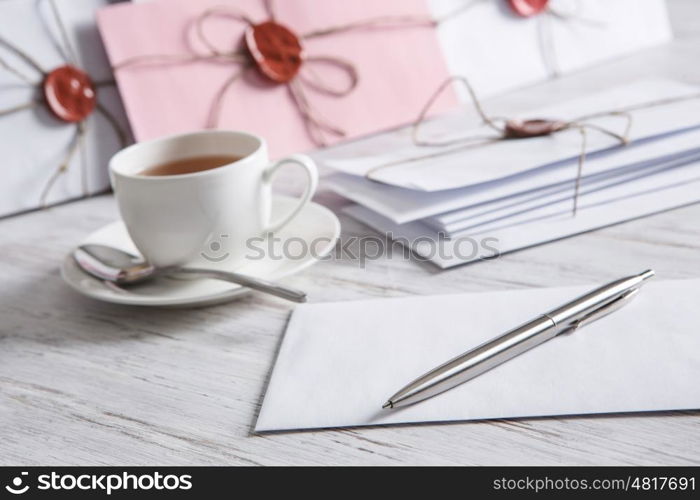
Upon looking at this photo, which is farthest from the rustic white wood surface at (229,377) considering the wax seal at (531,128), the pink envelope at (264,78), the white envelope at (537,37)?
the white envelope at (537,37)

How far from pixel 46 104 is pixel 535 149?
0.52 m

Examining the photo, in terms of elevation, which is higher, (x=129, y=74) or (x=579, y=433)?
(x=129, y=74)

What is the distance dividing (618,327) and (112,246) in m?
0.41

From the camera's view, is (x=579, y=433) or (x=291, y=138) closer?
(x=579, y=433)

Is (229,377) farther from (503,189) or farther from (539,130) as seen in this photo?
(539,130)

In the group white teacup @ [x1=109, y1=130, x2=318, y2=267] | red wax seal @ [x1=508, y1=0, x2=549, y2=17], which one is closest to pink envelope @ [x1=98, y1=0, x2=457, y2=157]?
red wax seal @ [x1=508, y1=0, x2=549, y2=17]

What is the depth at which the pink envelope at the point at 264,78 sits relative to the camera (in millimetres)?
814

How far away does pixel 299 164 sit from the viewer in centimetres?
58

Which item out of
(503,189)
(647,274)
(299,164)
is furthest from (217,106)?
(647,274)

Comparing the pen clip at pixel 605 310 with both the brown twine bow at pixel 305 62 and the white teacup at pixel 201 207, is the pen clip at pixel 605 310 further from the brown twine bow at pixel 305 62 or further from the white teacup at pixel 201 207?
the brown twine bow at pixel 305 62

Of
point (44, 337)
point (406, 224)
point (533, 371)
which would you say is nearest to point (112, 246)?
point (44, 337)
